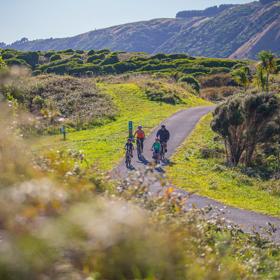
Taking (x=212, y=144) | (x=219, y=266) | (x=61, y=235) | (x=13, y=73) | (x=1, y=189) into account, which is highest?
(x=13, y=73)

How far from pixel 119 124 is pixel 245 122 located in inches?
489

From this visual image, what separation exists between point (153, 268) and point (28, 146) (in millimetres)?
2257

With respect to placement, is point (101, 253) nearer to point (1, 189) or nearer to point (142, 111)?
point (1, 189)

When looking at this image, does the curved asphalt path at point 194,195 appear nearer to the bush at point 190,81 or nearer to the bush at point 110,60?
the bush at point 190,81

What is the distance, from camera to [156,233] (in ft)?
14.0

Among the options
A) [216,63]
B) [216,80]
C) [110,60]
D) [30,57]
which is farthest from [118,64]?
[30,57]

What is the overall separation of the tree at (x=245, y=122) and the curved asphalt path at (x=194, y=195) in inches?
124

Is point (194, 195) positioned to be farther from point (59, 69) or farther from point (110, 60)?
point (110, 60)

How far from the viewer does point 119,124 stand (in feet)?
109

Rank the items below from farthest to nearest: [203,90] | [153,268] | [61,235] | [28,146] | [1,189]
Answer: [203,90], [28,146], [1,189], [153,268], [61,235]

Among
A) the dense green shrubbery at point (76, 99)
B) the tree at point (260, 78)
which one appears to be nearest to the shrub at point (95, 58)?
the dense green shrubbery at point (76, 99)

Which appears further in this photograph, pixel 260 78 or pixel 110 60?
pixel 110 60

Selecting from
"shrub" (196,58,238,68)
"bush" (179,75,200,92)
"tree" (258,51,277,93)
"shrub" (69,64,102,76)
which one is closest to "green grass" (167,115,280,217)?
"tree" (258,51,277,93)

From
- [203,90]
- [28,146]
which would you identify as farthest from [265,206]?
[203,90]
